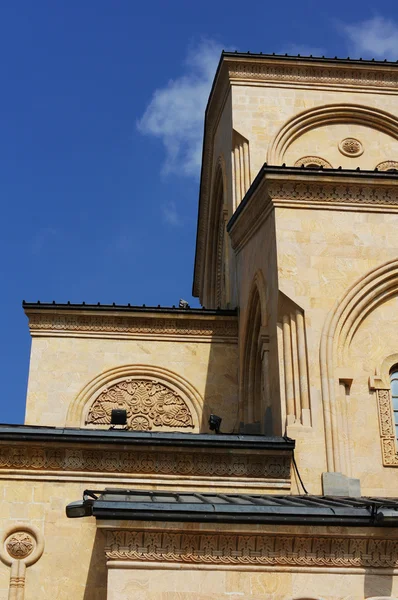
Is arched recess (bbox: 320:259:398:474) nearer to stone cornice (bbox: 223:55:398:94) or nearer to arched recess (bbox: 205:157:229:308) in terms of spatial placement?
arched recess (bbox: 205:157:229:308)

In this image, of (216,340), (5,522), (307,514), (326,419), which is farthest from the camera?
(216,340)

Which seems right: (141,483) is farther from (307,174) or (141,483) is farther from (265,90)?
(265,90)

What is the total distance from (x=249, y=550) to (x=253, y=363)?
7092mm

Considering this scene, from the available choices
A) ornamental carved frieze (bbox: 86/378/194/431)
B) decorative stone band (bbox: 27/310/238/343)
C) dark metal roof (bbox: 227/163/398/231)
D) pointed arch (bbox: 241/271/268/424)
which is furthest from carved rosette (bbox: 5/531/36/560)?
dark metal roof (bbox: 227/163/398/231)

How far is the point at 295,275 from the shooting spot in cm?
1511

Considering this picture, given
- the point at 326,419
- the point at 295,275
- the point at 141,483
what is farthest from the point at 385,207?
the point at 141,483

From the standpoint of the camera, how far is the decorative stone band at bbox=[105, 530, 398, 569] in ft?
34.2

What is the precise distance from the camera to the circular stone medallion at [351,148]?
Answer: 21.9 m

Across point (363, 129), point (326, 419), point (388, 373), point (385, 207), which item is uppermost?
point (363, 129)

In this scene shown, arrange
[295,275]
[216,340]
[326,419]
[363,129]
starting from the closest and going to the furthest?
[326,419] < [295,275] < [216,340] < [363,129]

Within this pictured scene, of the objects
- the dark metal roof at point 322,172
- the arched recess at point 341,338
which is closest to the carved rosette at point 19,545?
the arched recess at point 341,338

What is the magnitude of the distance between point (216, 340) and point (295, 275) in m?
3.99

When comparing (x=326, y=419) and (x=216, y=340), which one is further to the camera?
(x=216, y=340)

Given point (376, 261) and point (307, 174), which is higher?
point (307, 174)
